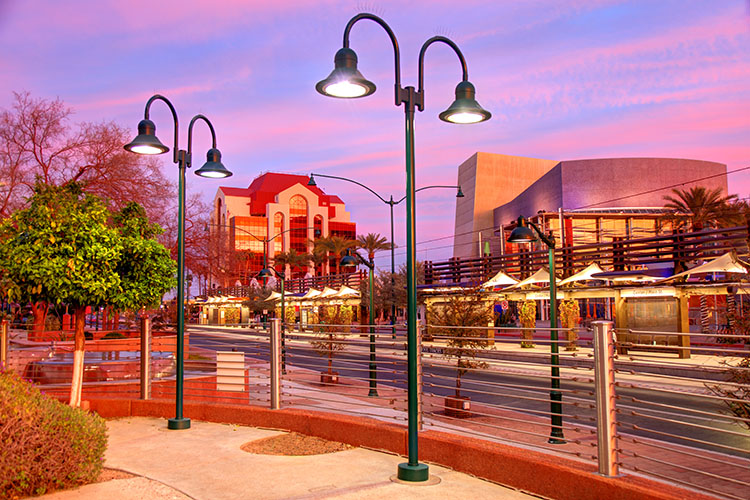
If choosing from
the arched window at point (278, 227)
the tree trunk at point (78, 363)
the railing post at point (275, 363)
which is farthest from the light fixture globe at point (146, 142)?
the arched window at point (278, 227)

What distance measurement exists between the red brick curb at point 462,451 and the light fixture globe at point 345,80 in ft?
13.8

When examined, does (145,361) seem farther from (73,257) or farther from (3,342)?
(3,342)

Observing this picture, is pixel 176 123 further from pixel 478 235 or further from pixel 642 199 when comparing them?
pixel 478 235

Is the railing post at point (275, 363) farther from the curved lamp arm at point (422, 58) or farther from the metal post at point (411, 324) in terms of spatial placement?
the curved lamp arm at point (422, 58)

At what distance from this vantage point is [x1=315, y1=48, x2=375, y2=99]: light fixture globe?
7234 millimetres

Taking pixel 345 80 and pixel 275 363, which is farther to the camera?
pixel 275 363

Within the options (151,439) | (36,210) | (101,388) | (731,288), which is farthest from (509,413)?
(731,288)

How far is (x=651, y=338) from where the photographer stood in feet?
102

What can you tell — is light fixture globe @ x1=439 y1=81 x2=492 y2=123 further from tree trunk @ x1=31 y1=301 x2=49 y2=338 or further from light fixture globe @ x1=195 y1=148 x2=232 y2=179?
tree trunk @ x1=31 y1=301 x2=49 y2=338

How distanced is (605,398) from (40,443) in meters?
5.31

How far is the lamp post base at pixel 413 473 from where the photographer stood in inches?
279

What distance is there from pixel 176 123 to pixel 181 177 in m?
1.01

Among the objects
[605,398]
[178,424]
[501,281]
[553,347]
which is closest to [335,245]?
[501,281]

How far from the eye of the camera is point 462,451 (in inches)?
296
